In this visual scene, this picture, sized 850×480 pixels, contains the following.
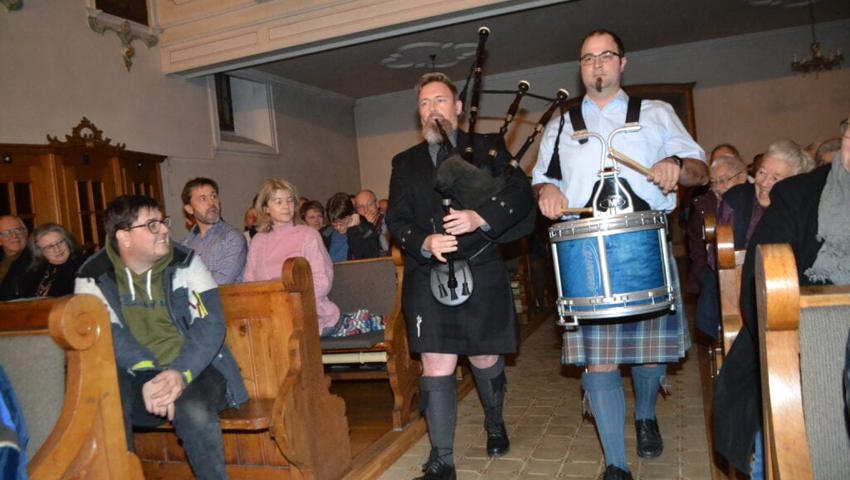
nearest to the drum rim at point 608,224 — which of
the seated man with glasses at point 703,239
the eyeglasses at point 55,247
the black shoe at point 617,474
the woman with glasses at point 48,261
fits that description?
the black shoe at point 617,474

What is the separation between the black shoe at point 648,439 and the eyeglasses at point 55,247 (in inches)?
165

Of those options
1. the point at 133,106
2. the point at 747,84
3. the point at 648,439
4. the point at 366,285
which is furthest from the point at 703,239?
the point at 747,84

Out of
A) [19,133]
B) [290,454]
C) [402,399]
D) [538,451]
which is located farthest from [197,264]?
[19,133]

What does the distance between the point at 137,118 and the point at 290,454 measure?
6695mm

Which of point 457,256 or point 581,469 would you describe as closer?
point 457,256

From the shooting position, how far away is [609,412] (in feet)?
8.33

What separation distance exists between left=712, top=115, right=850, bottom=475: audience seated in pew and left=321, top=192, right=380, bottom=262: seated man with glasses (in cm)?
385

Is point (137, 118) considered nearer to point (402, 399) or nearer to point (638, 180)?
point (402, 399)

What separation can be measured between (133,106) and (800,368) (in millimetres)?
8292

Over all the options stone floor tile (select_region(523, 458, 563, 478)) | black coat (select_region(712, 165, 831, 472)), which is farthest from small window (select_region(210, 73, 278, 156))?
black coat (select_region(712, 165, 831, 472))

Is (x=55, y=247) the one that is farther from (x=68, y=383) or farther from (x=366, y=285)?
(x=68, y=383)

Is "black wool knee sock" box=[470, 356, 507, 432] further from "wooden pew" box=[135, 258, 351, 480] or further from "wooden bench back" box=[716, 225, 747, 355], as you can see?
"wooden bench back" box=[716, 225, 747, 355]

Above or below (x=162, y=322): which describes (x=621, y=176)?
above

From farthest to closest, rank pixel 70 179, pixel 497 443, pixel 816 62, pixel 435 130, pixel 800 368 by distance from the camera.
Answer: pixel 816 62
pixel 70 179
pixel 497 443
pixel 435 130
pixel 800 368
